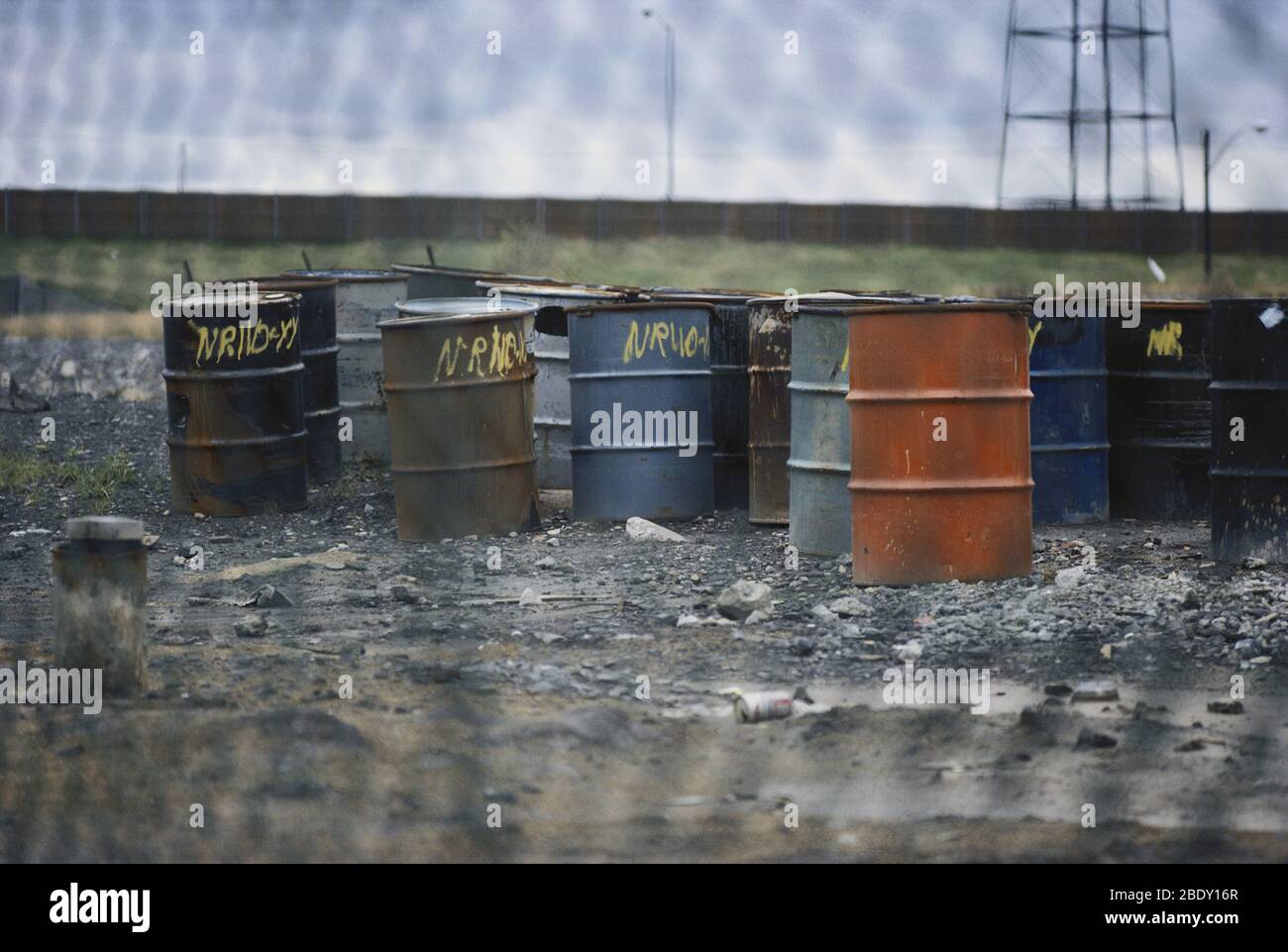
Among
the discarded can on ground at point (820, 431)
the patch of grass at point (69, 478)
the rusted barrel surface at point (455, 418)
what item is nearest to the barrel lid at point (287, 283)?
the patch of grass at point (69, 478)

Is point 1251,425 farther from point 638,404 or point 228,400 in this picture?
point 228,400

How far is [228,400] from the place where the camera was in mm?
9242

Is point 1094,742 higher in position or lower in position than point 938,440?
lower

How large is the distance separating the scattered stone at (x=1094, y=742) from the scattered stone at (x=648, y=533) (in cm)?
391

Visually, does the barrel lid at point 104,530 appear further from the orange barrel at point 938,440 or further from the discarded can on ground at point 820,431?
the discarded can on ground at point 820,431

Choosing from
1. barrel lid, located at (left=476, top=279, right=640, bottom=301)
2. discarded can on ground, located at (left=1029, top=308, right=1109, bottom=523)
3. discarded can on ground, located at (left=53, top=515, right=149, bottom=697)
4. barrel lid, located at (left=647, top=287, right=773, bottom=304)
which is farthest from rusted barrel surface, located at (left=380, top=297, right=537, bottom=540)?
discarded can on ground, located at (left=53, top=515, right=149, bottom=697)

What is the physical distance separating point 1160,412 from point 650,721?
5.00 m

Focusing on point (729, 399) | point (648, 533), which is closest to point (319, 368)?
point (729, 399)

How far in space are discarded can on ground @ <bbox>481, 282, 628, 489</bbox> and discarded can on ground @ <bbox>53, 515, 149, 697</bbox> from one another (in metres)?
4.75

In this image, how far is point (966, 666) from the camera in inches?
213

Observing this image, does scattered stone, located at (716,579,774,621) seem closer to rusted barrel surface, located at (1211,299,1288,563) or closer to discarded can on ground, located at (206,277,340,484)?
rusted barrel surface, located at (1211,299,1288,563)
